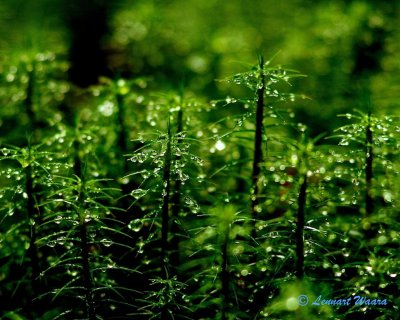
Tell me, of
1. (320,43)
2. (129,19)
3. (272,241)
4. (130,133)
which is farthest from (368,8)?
(272,241)

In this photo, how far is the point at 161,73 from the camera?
2844 millimetres

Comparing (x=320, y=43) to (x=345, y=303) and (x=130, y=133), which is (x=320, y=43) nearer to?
(x=130, y=133)

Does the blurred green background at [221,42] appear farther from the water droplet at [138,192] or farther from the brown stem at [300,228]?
the brown stem at [300,228]

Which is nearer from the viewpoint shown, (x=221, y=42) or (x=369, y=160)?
(x=369, y=160)

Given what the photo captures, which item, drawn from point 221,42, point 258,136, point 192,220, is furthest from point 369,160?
point 221,42

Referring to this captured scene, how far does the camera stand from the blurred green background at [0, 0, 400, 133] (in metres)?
2.46

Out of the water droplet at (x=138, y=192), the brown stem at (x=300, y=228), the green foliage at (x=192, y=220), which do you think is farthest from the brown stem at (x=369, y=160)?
the water droplet at (x=138, y=192)

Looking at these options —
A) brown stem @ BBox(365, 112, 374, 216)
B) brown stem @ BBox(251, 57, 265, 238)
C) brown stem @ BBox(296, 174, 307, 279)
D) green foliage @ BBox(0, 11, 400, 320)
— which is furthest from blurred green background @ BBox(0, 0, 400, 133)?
brown stem @ BBox(296, 174, 307, 279)

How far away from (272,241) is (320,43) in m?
1.75

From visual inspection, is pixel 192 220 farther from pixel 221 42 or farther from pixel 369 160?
pixel 221 42

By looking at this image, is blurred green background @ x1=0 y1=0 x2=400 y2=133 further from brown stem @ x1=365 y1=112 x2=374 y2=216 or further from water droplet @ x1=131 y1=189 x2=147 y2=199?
water droplet @ x1=131 y1=189 x2=147 y2=199

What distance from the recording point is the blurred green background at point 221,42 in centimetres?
246

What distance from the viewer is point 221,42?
2801 millimetres

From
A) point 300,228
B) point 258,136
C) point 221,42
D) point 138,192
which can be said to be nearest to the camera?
point 300,228
